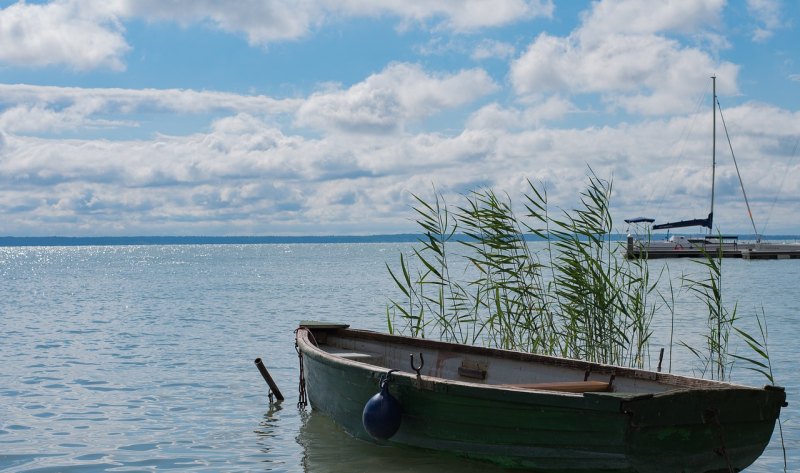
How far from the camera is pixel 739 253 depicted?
69.4 meters

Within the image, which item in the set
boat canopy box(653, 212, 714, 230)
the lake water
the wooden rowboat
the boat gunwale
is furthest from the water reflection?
boat canopy box(653, 212, 714, 230)

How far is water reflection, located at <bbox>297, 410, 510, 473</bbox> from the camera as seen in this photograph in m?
8.54

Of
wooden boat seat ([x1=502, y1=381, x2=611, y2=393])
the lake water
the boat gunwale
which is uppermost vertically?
the boat gunwale

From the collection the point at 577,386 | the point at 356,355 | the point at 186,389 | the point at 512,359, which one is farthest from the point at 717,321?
the point at 186,389

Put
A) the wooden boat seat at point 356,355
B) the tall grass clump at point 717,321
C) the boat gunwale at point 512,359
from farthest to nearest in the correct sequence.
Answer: the wooden boat seat at point 356,355, the tall grass clump at point 717,321, the boat gunwale at point 512,359

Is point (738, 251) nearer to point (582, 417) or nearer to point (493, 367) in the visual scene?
point (493, 367)

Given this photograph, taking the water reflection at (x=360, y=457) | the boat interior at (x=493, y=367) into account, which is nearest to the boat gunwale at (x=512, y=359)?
the boat interior at (x=493, y=367)

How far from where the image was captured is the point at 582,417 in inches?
275

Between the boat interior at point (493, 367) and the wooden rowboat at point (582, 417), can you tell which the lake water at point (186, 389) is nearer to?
the wooden rowboat at point (582, 417)

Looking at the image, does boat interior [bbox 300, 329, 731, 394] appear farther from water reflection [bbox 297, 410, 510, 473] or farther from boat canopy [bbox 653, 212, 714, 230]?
boat canopy [bbox 653, 212, 714, 230]

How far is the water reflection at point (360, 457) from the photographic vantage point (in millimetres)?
8539

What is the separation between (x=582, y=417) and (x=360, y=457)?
3430 mm

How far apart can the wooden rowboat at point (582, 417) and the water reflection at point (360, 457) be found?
0.29 metres

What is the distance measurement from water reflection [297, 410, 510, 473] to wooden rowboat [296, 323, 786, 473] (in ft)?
0.94
